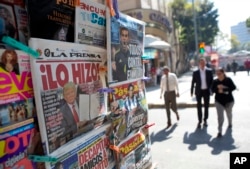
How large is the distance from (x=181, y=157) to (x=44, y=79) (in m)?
3.88

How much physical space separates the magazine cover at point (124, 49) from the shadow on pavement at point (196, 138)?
3.17 m

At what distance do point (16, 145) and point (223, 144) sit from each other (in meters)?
4.83

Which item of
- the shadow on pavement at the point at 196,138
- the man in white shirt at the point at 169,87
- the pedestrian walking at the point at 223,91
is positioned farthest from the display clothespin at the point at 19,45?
the man in white shirt at the point at 169,87

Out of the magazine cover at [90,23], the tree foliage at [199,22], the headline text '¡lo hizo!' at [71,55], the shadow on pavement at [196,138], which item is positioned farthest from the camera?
the tree foliage at [199,22]

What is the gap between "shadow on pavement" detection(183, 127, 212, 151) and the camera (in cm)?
600

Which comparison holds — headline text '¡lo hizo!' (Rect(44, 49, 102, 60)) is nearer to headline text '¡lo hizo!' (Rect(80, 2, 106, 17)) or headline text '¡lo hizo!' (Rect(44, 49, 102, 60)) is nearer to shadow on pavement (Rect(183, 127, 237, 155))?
headline text '¡lo hizo!' (Rect(80, 2, 106, 17))

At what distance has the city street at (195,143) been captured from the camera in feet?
16.2

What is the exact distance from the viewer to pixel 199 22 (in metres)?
43.8

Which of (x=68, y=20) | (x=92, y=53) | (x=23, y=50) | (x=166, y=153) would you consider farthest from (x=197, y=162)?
(x=23, y=50)

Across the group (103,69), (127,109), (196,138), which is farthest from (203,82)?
(103,69)

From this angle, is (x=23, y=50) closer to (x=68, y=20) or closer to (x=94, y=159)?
(x=68, y=20)

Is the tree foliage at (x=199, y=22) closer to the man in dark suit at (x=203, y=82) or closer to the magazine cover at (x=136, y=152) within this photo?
the man in dark suit at (x=203, y=82)

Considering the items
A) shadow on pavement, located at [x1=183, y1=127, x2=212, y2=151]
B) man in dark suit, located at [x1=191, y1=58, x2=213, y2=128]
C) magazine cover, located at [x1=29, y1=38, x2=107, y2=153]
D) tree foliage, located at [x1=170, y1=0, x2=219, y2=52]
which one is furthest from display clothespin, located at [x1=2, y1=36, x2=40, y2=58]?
tree foliage, located at [x1=170, y1=0, x2=219, y2=52]

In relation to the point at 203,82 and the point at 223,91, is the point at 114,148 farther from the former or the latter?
the point at 203,82
